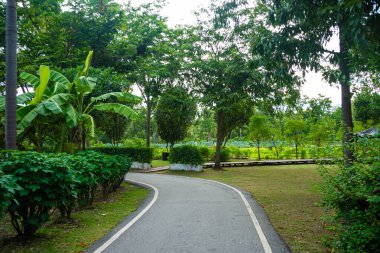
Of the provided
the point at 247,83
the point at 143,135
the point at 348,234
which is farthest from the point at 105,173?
the point at 143,135

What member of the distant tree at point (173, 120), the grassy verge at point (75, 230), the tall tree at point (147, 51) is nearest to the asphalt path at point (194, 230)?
the grassy verge at point (75, 230)

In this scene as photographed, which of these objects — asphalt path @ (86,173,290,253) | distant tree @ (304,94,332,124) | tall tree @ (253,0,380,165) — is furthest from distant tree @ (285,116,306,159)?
asphalt path @ (86,173,290,253)

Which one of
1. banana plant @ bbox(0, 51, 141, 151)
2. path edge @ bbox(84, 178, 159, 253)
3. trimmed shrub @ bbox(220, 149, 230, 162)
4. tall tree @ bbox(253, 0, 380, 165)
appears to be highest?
tall tree @ bbox(253, 0, 380, 165)

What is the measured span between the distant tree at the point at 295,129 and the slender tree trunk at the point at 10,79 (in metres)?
33.2

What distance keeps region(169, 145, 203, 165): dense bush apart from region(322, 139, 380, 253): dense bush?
1922cm

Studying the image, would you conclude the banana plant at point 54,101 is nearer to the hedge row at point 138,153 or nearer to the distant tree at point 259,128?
the hedge row at point 138,153

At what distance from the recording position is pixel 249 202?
10945mm

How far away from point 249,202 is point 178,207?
104 inches

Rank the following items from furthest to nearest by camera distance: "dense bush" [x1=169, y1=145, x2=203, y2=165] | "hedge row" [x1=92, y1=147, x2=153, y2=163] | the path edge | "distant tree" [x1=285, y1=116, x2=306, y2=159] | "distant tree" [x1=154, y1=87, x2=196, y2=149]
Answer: "distant tree" [x1=285, y1=116, x2=306, y2=159] → "distant tree" [x1=154, y1=87, x2=196, y2=149] → "hedge row" [x1=92, y1=147, x2=153, y2=163] → "dense bush" [x1=169, y1=145, x2=203, y2=165] → the path edge

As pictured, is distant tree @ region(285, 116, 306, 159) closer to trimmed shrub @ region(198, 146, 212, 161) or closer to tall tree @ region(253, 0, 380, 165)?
trimmed shrub @ region(198, 146, 212, 161)

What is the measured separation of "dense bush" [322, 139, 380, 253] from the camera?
418cm

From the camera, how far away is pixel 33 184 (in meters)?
5.81

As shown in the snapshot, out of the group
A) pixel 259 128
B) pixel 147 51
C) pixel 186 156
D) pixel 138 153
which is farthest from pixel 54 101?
pixel 259 128

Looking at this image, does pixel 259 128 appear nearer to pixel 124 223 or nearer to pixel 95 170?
pixel 95 170
